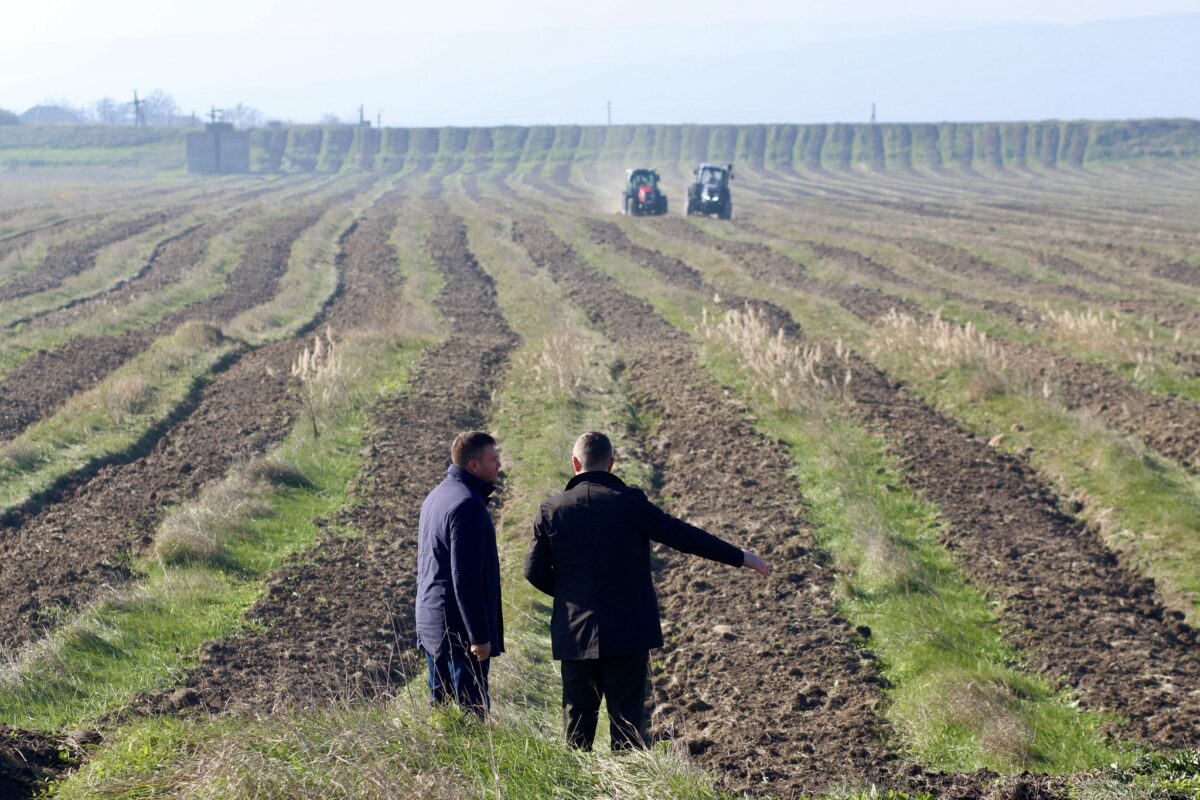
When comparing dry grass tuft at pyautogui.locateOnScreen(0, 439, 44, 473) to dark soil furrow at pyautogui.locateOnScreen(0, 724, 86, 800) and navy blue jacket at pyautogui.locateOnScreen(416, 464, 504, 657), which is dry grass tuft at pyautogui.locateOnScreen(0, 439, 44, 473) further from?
navy blue jacket at pyautogui.locateOnScreen(416, 464, 504, 657)

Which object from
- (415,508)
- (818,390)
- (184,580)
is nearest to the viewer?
(184,580)

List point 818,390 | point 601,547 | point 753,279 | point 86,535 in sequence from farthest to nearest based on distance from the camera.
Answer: point 753,279 → point 818,390 → point 86,535 → point 601,547

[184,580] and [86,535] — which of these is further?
[86,535]

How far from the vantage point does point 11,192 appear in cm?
7719

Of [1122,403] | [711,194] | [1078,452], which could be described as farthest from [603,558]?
[711,194]

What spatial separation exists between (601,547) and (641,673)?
2.33 ft

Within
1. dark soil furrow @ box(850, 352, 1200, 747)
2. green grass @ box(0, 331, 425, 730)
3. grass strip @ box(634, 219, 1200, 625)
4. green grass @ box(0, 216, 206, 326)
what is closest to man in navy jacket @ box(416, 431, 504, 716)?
green grass @ box(0, 331, 425, 730)

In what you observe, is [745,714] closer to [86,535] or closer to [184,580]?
[184,580]

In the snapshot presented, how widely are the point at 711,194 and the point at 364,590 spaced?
42.8 meters

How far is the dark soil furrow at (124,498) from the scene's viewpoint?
10844 mm

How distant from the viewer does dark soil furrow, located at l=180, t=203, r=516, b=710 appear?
29.6 feet

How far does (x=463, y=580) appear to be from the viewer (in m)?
6.58

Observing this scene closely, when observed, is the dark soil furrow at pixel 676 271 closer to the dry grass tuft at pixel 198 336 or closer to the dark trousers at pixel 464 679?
the dry grass tuft at pixel 198 336

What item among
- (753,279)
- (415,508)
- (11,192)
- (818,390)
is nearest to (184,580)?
(415,508)
